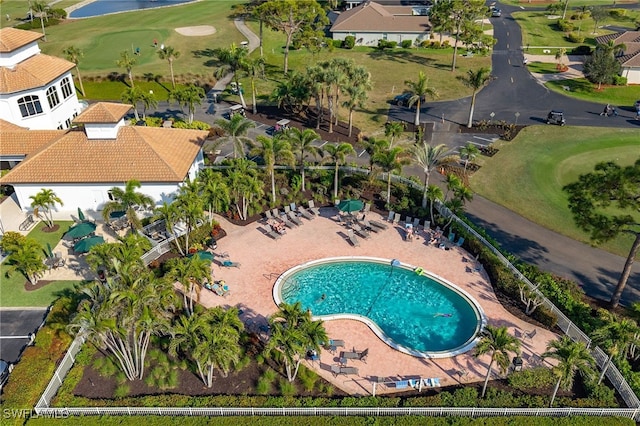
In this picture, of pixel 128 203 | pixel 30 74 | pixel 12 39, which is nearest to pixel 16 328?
pixel 128 203

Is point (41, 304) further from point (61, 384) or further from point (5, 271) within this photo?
point (61, 384)

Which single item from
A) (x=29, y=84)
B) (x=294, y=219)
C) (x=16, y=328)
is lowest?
(x=16, y=328)

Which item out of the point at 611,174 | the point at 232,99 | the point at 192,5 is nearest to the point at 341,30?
the point at 232,99

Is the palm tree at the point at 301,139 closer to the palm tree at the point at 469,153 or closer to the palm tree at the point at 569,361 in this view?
the palm tree at the point at 469,153

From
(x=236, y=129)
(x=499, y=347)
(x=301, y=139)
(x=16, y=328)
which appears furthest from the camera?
(x=236, y=129)

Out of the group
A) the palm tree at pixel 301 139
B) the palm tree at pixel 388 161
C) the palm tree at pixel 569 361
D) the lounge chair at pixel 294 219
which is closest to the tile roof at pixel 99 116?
the palm tree at pixel 301 139

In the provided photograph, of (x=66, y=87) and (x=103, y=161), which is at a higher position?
(x=66, y=87)

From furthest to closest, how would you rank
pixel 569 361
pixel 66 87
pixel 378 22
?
pixel 378 22 < pixel 66 87 < pixel 569 361

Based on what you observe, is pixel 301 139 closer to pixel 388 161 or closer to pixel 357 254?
pixel 388 161
